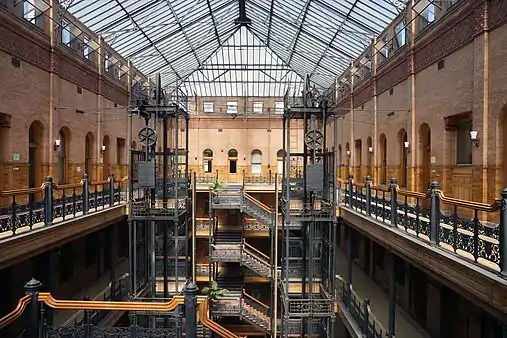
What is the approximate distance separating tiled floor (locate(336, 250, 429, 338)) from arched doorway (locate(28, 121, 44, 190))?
12.9m

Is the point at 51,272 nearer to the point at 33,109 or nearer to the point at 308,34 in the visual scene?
the point at 33,109

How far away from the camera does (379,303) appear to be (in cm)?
1486

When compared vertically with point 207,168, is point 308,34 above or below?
above

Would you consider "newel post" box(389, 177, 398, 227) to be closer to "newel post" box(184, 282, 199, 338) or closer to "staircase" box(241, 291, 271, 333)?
"newel post" box(184, 282, 199, 338)

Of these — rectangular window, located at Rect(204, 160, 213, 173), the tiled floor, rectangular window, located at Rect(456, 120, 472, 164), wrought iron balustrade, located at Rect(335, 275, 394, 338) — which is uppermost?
rectangular window, located at Rect(456, 120, 472, 164)

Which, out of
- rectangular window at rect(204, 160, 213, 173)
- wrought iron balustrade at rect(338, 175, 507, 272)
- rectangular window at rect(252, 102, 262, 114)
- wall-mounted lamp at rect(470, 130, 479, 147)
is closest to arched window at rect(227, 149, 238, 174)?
rectangular window at rect(204, 160, 213, 173)

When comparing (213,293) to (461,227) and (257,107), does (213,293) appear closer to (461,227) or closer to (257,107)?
(461,227)

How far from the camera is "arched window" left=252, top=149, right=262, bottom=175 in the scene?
130ft

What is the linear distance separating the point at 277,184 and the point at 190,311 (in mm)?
13295

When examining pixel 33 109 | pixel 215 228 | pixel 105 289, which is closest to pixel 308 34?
pixel 215 228

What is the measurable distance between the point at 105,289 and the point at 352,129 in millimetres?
17232

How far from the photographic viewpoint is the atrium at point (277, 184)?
916cm

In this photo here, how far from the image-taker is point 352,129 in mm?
26984

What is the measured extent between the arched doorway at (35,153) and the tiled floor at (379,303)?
12.9 metres
